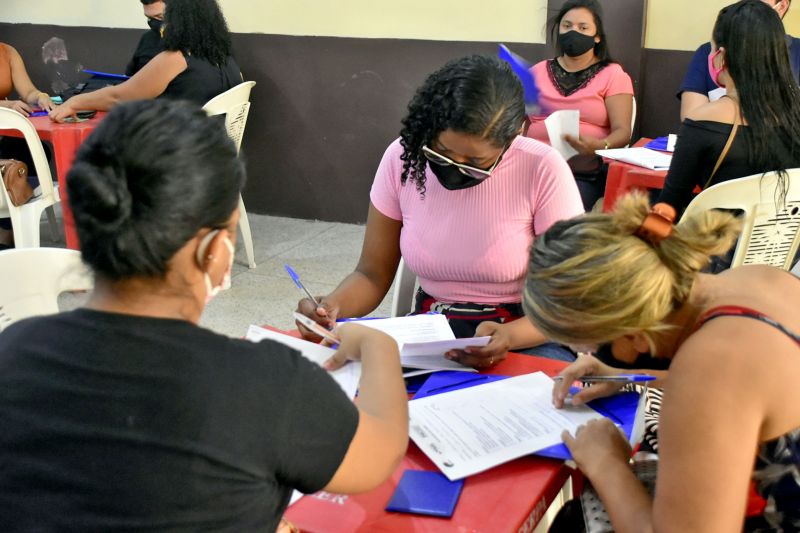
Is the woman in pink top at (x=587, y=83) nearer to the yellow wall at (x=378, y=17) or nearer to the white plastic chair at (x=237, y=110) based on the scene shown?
the yellow wall at (x=378, y=17)

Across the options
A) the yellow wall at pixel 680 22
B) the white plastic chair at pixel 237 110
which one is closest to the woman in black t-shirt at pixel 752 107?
the yellow wall at pixel 680 22

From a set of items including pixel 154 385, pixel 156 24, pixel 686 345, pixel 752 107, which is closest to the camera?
pixel 154 385

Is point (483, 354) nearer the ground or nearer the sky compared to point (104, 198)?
nearer the ground

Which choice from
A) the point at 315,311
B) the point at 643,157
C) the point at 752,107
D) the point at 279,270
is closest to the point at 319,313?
the point at 315,311

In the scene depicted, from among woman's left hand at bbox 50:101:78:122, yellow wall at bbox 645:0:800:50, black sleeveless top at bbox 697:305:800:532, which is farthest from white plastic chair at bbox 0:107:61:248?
black sleeveless top at bbox 697:305:800:532

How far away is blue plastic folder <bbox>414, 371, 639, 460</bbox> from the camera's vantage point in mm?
1454

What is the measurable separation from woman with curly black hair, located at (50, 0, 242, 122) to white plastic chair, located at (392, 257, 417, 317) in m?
2.19

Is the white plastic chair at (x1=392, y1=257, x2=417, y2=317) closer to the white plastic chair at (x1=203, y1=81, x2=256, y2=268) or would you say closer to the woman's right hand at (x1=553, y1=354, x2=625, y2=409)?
the woman's right hand at (x1=553, y1=354, x2=625, y2=409)

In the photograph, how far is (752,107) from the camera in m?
2.51

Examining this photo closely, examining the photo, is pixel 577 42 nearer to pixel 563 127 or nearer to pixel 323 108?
pixel 563 127

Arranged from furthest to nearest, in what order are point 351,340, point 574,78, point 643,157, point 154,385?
point 574,78
point 643,157
point 351,340
point 154,385

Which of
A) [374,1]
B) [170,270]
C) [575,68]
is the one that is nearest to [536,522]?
[170,270]

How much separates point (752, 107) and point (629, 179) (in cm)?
62

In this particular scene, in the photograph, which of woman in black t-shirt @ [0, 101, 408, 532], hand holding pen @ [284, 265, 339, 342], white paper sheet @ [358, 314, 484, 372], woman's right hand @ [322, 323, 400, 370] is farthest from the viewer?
hand holding pen @ [284, 265, 339, 342]
